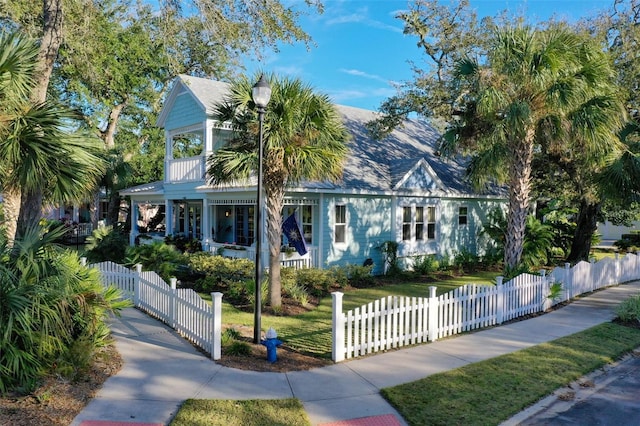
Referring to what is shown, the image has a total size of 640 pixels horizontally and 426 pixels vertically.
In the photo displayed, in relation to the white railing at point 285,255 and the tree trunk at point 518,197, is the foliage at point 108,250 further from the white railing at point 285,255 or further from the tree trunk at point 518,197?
the tree trunk at point 518,197

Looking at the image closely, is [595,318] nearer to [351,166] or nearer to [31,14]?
[351,166]

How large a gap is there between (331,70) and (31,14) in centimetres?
1054

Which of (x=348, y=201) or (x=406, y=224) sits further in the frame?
(x=406, y=224)

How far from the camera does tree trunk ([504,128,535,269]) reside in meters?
11.9

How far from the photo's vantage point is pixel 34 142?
709cm

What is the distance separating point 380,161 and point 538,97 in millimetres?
8259

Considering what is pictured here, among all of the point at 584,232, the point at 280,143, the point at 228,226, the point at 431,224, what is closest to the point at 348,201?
the point at 431,224

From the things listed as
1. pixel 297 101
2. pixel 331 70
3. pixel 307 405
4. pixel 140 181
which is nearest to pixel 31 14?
pixel 297 101

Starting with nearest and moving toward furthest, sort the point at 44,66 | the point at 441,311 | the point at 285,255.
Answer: the point at 441,311 → the point at 44,66 → the point at 285,255

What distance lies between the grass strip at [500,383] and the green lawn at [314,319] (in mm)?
2133

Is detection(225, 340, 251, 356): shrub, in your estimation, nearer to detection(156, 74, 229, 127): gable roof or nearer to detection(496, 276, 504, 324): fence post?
detection(496, 276, 504, 324): fence post

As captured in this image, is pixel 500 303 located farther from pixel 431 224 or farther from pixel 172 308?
pixel 431 224

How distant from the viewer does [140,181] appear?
1209 inches

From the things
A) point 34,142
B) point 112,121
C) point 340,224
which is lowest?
point 340,224
